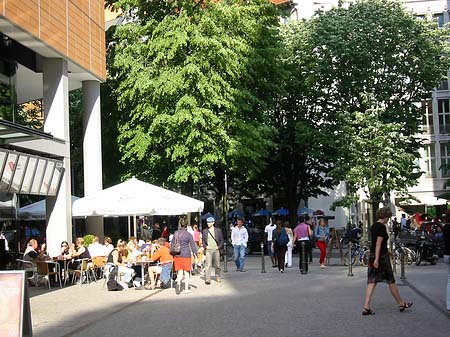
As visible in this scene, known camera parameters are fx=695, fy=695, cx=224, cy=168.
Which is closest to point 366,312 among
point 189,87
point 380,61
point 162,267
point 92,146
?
point 162,267

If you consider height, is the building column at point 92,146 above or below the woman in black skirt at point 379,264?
above

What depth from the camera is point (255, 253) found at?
1519 inches

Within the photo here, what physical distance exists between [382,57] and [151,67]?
534 inches

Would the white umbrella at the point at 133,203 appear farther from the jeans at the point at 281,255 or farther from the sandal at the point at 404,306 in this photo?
the sandal at the point at 404,306

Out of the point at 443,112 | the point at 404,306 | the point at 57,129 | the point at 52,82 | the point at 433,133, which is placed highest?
the point at 443,112

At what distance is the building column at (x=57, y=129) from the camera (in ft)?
75.9

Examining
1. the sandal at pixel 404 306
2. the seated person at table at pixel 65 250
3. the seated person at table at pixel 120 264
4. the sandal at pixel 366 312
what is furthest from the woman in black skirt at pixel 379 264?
the seated person at table at pixel 65 250

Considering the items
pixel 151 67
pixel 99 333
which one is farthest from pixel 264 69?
pixel 99 333

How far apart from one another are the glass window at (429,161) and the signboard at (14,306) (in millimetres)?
55073

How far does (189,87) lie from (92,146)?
18.1 ft

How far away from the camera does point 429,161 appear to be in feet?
200

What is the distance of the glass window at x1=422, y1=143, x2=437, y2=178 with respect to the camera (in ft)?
199

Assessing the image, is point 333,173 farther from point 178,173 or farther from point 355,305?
point 355,305

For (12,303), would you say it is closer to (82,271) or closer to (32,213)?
(82,271)
